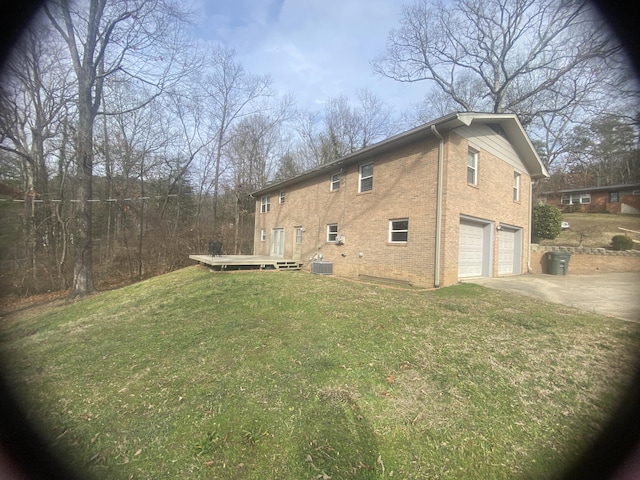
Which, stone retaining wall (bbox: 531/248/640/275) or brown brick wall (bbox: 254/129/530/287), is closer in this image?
brown brick wall (bbox: 254/129/530/287)

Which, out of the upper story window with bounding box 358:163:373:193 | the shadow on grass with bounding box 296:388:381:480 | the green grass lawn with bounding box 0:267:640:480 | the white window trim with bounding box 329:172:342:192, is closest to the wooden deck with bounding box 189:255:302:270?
the white window trim with bounding box 329:172:342:192

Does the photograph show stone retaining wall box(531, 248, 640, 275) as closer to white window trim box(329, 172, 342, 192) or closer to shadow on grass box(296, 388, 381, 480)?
white window trim box(329, 172, 342, 192)

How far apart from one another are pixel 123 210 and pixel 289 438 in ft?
72.1

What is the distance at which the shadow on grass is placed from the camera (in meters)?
2.26

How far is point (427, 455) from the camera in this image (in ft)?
7.86

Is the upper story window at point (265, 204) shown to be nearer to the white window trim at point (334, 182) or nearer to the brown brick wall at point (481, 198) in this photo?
the white window trim at point (334, 182)

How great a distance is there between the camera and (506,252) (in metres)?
12.4

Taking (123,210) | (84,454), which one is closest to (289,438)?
(84,454)

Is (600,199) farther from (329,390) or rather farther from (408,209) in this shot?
(329,390)

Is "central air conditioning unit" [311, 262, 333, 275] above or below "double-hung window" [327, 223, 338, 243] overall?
below

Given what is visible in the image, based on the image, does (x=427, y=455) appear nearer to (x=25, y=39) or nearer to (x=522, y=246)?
(x=25, y=39)

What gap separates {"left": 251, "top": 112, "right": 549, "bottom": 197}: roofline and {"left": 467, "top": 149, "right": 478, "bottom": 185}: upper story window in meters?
1.13

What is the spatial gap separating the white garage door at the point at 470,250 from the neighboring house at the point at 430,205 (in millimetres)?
36

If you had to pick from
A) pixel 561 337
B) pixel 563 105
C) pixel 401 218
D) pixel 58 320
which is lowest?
pixel 58 320
